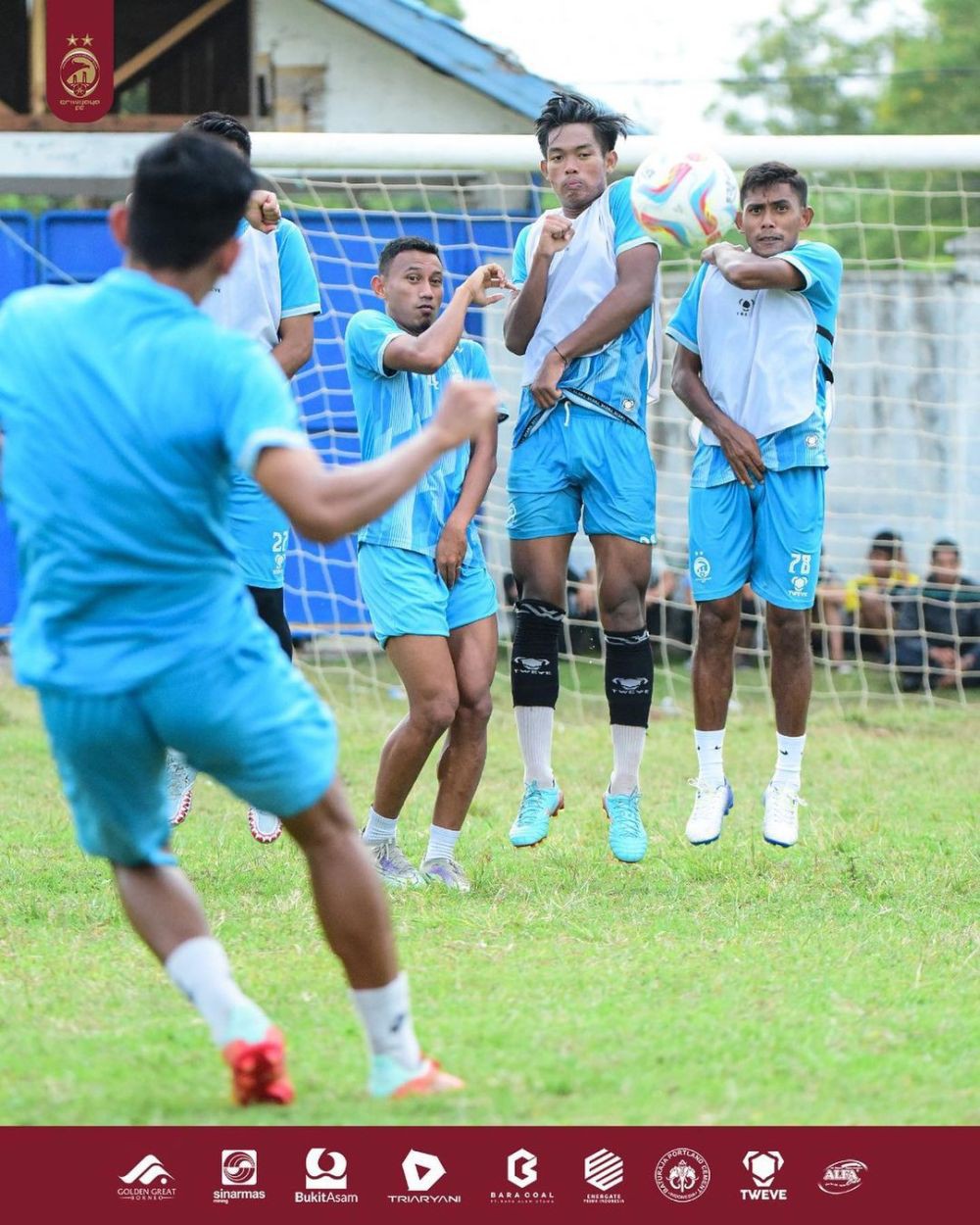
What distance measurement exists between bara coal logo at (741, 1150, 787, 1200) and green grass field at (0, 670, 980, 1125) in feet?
0.71

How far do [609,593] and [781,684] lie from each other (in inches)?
33.7

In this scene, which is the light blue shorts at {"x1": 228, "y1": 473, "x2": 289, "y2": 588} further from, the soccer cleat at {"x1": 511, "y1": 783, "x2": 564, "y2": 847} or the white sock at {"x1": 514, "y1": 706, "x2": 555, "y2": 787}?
the soccer cleat at {"x1": 511, "y1": 783, "x2": 564, "y2": 847}

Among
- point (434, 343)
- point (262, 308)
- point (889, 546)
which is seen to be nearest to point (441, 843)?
point (434, 343)

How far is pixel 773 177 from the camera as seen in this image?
677 cm

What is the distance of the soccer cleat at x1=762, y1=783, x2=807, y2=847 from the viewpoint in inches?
270

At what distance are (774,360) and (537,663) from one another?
1.49 metres

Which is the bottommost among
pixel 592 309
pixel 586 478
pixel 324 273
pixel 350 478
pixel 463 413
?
pixel 350 478

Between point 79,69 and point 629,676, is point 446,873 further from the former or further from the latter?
point 79,69

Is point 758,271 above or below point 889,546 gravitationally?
above

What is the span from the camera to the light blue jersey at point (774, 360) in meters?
6.79

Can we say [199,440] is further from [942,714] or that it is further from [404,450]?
[942,714]

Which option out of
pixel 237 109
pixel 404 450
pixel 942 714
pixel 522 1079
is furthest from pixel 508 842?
pixel 237 109

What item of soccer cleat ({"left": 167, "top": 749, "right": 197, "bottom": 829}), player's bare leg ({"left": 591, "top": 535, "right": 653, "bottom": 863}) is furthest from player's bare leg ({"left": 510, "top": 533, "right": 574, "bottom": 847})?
soccer cleat ({"left": 167, "top": 749, "right": 197, "bottom": 829})

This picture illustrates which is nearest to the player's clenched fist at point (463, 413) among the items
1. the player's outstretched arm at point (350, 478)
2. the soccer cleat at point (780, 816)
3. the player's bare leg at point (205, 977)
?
the player's outstretched arm at point (350, 478)
